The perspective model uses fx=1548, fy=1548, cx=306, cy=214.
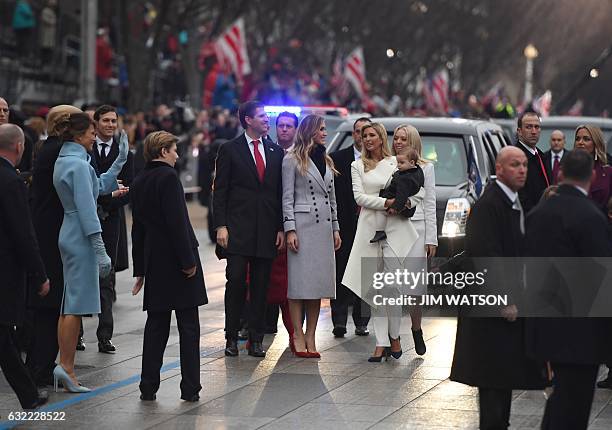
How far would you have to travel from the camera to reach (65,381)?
10172 millimetres

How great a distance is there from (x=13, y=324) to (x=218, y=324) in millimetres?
4793

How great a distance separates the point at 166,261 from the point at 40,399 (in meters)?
1.19

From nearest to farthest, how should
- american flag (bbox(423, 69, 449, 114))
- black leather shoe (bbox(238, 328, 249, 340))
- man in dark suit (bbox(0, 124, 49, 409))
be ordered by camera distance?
man in dark suit (bbox(0, 124, 49, 409)), black leather shoe (bbox(238, 328, 249, 340)), american flag (bbox(423, 69, 449, 114))

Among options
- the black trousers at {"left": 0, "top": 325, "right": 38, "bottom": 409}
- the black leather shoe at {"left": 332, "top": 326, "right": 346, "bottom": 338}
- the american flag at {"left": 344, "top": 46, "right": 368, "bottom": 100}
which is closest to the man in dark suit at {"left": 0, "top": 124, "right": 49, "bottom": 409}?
the black trousers at {"left": 0, "top": 325, "right": 38, "bottom": 409}

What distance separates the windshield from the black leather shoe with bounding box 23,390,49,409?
6202mm

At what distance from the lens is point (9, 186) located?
9.02 m

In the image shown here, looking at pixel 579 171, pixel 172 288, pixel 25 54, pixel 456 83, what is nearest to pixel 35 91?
pixel 25 54

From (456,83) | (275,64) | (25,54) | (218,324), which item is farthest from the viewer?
(456,83)

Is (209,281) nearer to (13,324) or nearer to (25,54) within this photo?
(13,324)

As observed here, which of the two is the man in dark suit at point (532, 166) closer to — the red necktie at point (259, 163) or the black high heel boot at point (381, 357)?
the black high heel boot at point (381, 357)

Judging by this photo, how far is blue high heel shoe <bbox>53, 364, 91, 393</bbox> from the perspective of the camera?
10.1 meters

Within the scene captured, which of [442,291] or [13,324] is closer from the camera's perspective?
[13,324]

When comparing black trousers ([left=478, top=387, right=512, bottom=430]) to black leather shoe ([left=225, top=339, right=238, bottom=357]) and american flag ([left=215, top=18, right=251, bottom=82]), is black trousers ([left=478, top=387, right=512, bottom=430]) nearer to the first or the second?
black leather shoe ([left=225, top=339, right=238, bottom=357])

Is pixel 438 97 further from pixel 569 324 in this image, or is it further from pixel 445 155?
pixel 569 324
